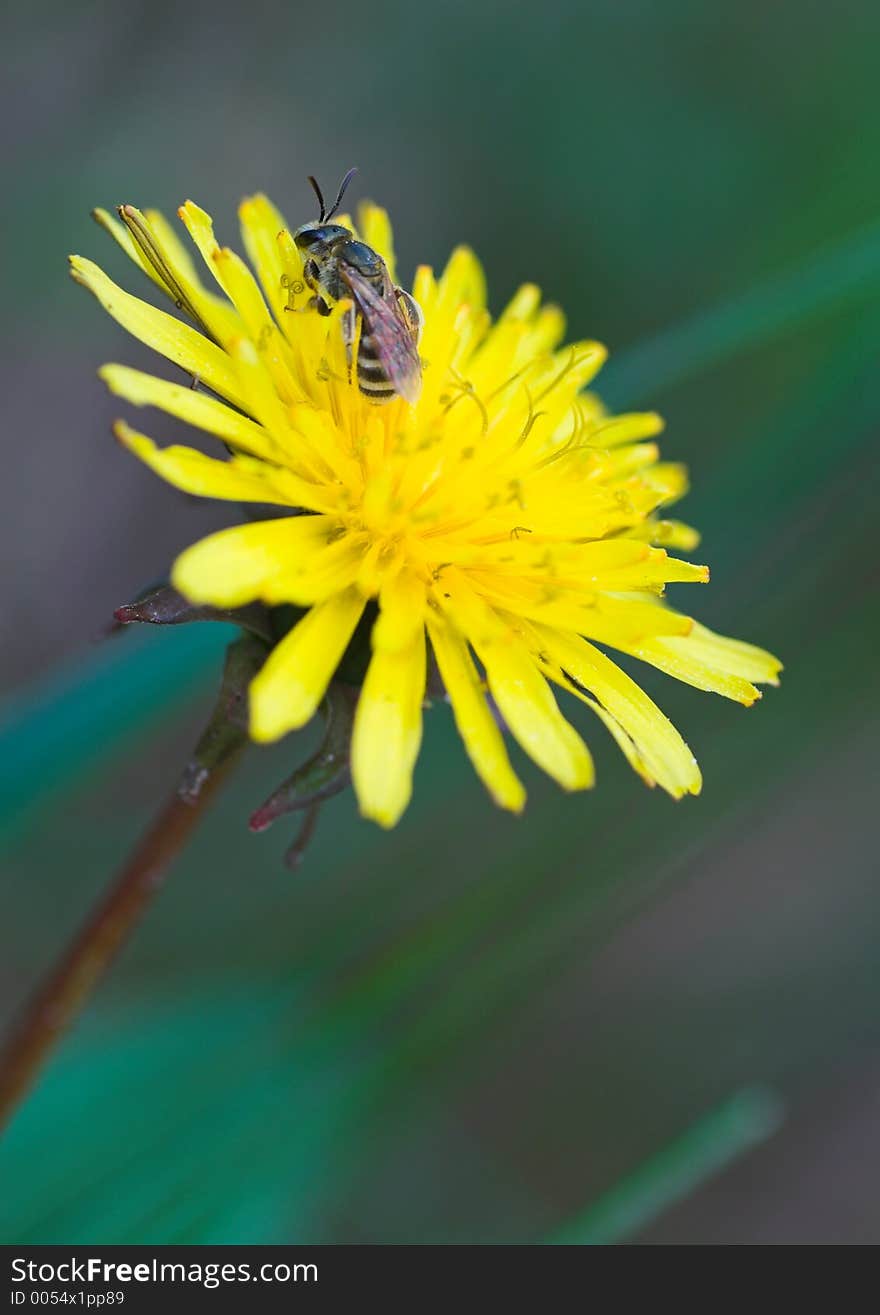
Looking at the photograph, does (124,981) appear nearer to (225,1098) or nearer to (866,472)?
(225,1098)

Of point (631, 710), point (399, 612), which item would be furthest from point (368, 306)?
point (631, 710)

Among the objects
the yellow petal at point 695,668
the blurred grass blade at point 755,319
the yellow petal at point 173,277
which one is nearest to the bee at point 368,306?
the yellow petal at point 173,277

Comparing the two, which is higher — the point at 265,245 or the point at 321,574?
the point at 265,245

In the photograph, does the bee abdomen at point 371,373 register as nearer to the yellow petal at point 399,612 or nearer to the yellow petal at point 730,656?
the yellow petal at point 399,612

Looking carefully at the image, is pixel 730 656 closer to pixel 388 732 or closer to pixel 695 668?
pixel 695 668

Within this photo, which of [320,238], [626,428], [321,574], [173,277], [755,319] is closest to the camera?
[321,574]

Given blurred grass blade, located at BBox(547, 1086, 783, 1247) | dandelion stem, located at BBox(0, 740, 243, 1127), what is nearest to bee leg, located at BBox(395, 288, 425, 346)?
dandelion stem, located at BBox(0, 740, 243, 1127)

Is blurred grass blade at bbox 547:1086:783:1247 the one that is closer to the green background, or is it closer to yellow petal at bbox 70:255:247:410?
the green background
